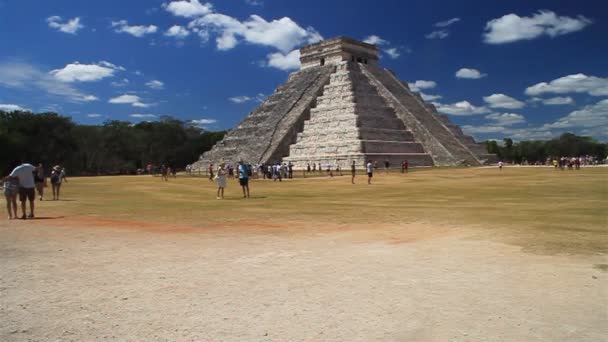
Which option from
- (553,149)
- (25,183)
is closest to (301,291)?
(25,183)

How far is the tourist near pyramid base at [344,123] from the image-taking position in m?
43.1

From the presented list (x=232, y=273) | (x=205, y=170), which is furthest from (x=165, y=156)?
(x=232, y=273)

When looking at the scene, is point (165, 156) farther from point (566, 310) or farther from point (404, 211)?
point (566, 310)

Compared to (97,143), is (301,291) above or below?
below

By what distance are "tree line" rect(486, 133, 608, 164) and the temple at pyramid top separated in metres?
38.2

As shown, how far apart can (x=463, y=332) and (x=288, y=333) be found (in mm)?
1341

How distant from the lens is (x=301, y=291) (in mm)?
4801

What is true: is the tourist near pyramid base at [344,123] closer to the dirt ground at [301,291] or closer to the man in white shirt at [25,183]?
the man in white shirt at [25,183]

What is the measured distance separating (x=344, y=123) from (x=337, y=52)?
50.5ft

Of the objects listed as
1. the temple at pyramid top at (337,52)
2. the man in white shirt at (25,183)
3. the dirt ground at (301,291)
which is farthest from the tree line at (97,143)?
the dirt ground at (301,291)

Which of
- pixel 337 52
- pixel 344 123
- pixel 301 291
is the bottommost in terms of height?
pixel 301 291

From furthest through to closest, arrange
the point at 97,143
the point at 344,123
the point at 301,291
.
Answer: the point at 97,143 → the point at 344,123 → the point at 301,291

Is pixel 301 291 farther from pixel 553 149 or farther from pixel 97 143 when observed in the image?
pixel 553 149

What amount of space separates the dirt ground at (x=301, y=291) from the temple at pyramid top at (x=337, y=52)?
167 feet
